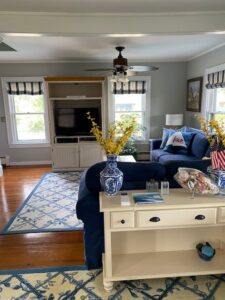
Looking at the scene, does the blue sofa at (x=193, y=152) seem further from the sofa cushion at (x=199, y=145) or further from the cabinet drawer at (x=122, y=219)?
the cabinet drawer at (x=122, y=219)

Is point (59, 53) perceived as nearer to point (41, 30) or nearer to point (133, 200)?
point (41, 30)

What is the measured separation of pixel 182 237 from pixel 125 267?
61cm

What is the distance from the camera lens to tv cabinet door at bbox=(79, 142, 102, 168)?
533cm

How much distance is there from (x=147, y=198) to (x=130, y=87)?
424cm

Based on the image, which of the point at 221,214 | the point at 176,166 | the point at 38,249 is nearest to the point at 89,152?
the point at 38,249

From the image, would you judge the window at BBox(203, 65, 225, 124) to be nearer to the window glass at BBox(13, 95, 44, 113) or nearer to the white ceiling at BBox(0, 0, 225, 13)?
the white ceiling at BBox(0, 0, 225, 13)

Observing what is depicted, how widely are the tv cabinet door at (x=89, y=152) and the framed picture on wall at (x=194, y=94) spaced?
239cm

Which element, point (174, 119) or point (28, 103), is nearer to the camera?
point (174, 119)

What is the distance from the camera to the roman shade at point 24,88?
5.52 m

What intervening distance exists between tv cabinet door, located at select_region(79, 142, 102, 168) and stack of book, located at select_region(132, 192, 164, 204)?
348 cm

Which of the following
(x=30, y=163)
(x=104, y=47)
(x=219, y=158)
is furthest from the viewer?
(x=30, y=163)

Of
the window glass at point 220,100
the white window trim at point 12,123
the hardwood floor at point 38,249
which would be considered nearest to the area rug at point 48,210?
the hardwood floor at point 38,249

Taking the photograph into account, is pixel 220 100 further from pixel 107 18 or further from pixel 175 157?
pixel 107 18

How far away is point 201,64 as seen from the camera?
4.97 meters
